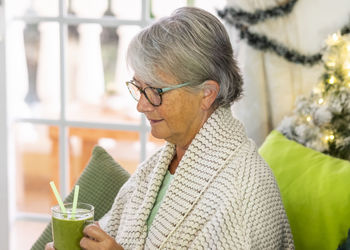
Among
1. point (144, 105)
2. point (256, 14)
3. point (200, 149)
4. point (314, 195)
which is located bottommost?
point (314, 195)

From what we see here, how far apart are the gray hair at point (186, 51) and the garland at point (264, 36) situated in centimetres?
58

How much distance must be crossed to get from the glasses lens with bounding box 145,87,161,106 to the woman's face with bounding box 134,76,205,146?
0.01 metres

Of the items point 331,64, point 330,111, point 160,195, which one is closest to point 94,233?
point 160,195

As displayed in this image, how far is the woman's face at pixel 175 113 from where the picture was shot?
1.72 m

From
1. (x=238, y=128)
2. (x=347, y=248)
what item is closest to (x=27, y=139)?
(x=238, y=128)

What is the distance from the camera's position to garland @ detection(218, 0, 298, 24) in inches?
88.5

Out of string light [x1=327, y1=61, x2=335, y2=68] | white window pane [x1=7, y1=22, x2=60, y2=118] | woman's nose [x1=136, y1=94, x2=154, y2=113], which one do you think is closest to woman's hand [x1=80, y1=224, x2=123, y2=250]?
woman's nose [x1=136, y1=94, x2=154, y2=113]

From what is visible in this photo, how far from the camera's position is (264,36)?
228 cm

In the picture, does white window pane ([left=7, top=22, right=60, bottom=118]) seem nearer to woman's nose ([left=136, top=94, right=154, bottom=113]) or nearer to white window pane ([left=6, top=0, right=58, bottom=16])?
white window pane ([left=6, top=0, right=58, bottom=16])

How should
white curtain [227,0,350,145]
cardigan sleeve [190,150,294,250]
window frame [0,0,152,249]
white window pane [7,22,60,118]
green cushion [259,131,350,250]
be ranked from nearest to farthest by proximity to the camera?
cardigan sleeve [190,150,294,250] → green cushion [259,131,350,250] → white curtain [227,0,350,145] → window frame [0,0,152,249] → white window pane [7,22,60,118]

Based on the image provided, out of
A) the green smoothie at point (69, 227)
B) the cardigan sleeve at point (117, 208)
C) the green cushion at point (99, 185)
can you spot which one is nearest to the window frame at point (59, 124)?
the green cushion at point (99, 185)

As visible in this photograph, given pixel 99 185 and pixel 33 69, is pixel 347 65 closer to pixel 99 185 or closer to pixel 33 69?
pixel 99 185

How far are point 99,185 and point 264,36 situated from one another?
799mm

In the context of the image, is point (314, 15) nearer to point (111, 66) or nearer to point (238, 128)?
point (238, 128)
